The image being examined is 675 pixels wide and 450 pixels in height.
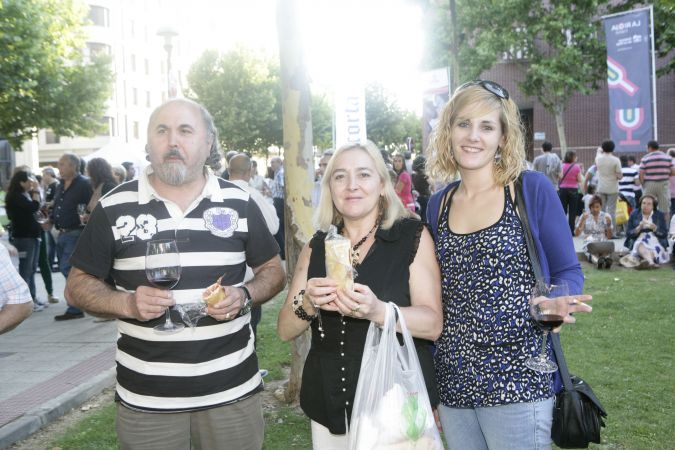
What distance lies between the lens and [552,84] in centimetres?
2694

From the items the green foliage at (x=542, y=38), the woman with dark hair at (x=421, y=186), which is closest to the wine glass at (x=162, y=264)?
the woman with dark hair at (x=421, y=186)

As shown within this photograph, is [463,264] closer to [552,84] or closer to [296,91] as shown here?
[296,91]

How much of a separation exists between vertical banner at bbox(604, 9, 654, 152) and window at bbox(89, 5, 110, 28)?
57.5 m

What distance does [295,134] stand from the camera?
5.02 m

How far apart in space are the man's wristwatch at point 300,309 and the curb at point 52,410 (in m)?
3.35

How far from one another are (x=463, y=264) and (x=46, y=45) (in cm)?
2467

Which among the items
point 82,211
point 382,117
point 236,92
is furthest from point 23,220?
point 382,117

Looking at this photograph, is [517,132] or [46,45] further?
[46,45]

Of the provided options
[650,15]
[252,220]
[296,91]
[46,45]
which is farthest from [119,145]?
[252,220]

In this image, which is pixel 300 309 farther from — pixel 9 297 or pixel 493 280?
pixel 9 297

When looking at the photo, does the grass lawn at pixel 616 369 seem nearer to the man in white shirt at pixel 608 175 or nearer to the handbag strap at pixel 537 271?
the handbag strap at pixel 537 271

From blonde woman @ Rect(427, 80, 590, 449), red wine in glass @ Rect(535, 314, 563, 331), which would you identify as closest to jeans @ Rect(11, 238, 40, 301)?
blonde woman @ Rect(427, 80, 590, 449)

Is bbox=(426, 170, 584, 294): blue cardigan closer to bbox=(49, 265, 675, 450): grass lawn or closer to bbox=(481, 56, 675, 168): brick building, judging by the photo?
bbox=(49, 265, 675, 450): grass lawn

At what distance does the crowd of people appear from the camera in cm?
247
